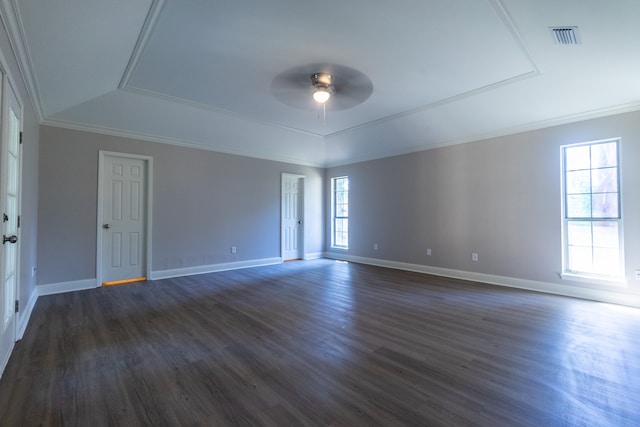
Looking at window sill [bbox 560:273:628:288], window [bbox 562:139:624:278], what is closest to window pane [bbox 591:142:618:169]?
window [bbox 562:139:624:278]

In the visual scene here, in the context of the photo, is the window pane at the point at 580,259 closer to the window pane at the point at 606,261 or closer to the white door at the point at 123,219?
the window pane at the point at 606,261

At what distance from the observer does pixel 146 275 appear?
492 cm

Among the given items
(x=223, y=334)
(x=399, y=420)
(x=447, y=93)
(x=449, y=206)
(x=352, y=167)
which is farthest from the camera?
(x=352, y=167)

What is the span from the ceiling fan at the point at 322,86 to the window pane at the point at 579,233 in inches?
136

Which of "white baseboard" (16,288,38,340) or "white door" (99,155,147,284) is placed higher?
"white door" (99,155,147,284)

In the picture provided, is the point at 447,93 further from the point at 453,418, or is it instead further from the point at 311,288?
the point at 453,418

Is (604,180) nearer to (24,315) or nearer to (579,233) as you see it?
(579,233)

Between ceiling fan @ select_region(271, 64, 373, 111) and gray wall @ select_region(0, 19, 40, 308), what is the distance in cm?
248

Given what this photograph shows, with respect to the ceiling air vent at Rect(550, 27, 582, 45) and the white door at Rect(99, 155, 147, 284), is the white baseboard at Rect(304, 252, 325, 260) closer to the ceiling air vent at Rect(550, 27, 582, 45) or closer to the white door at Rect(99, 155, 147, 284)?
the white door at Rect(99, 155, 147, 284)

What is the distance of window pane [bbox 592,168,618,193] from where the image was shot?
3799 mm

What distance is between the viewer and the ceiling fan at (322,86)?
11.0 feet

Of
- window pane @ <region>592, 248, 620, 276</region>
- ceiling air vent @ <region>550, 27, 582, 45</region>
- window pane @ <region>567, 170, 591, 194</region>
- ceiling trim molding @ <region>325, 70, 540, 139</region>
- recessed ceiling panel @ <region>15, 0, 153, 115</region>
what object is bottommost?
window pane @ <region>592, 248, 620, 276</region>

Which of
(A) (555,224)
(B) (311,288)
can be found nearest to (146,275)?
(B) (311,288)

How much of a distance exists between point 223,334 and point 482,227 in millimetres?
4357
